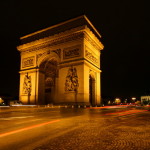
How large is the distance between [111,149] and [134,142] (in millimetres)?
775

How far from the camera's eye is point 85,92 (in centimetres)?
2356

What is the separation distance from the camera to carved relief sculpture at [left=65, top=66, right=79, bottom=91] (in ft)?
78.8

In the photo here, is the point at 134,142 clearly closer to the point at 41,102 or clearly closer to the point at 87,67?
the point at 87,67

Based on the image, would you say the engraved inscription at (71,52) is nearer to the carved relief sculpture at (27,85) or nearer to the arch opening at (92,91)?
the arch opening at (92,91)

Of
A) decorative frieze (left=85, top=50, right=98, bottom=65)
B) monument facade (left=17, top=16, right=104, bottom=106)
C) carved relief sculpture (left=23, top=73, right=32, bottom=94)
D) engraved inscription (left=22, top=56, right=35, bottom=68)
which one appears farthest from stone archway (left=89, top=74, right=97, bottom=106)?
engraved inscription (left=22, top=56, right=35, bottom=68)

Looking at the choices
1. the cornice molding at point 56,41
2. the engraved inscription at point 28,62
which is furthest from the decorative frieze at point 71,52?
the engraved inscription at point 28,62

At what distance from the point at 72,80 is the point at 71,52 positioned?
13.4 ft

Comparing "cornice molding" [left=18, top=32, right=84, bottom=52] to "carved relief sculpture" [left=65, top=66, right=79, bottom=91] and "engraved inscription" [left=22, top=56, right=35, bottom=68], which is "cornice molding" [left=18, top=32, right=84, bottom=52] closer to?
"engraved inscription" [left=22, top=56, right=35, bottom=68]

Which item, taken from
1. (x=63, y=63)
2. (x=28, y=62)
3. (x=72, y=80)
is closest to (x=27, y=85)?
(x=28, y=62)

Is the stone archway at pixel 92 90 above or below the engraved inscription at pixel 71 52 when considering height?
below

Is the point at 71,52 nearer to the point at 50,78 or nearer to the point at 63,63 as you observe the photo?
the point at 63,63

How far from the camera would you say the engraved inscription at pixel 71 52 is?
24.8 metres

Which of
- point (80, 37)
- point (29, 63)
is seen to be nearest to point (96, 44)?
point (80, 37)

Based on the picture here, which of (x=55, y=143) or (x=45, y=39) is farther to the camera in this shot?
(x=45, y=39)
